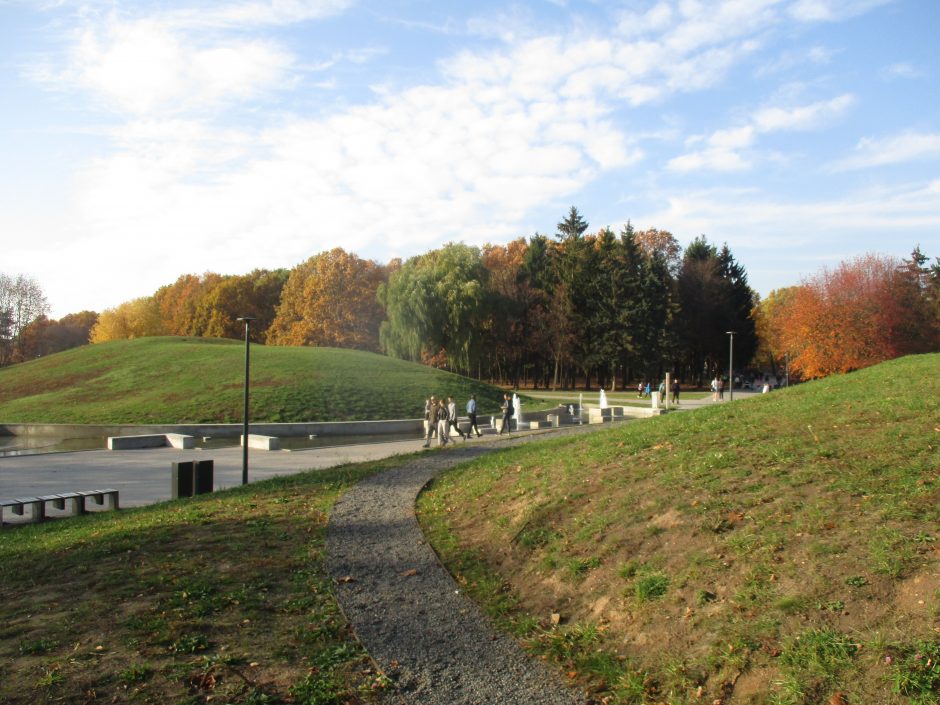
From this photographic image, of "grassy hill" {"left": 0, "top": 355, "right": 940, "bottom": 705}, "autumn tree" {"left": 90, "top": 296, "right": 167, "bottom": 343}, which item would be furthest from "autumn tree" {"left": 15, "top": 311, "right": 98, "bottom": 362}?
"grassy hill" {"left": 0, "top": 355, "right": 940, "bottom": 705}

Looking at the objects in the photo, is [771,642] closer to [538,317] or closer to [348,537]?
[348,537]

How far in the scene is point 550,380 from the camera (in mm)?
77750

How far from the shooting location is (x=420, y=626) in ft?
19.8

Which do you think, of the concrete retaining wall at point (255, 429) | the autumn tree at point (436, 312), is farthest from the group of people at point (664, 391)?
the concrete retaining wall at point (255, 429)

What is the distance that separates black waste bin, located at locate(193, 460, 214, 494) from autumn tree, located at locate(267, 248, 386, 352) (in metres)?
49.4

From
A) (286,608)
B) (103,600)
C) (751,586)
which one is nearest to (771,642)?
(751,586)

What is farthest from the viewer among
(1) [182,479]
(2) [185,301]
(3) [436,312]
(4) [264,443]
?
(2) [185,301]

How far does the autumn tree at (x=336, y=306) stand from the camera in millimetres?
64250

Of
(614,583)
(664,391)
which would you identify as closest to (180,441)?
(614,583)

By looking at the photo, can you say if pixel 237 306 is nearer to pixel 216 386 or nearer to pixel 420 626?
pixel 216 386

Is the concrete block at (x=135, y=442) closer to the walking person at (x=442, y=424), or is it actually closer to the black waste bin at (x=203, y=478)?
the walking person at (x=442, y=424)

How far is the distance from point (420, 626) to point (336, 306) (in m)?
60.5

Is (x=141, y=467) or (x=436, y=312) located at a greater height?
(x=436, y=312)

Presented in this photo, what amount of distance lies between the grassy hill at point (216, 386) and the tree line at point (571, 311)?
12046mm
